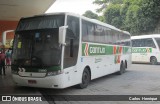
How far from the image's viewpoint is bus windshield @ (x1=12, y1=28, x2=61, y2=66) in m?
9.16

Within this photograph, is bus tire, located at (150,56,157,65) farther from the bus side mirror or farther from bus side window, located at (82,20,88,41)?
the bus side mirror

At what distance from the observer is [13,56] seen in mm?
9867

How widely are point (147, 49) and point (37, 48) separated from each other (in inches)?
720

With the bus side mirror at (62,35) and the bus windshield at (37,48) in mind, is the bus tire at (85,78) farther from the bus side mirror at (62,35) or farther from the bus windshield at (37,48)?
the bus side mirror at (62,35)

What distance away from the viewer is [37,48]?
9398 mm

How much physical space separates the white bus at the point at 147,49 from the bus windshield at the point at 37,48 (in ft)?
57.9

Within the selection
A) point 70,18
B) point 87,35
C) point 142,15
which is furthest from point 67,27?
point 142,15

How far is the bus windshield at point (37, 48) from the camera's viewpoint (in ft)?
30.1

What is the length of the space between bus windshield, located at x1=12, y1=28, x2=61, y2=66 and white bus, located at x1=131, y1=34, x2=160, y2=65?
17.6 metres

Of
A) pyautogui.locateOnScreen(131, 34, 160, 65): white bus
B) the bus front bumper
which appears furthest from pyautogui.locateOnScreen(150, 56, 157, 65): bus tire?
the bus front bumper

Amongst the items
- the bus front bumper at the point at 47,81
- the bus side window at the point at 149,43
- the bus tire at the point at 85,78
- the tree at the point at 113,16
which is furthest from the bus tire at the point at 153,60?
the tree at the point at 113,16

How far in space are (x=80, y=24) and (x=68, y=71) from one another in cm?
216

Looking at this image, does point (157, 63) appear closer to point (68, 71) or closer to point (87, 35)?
point (87, 35)

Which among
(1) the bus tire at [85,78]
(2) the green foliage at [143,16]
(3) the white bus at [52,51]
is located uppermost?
(2) the green foliage at [143,16]
